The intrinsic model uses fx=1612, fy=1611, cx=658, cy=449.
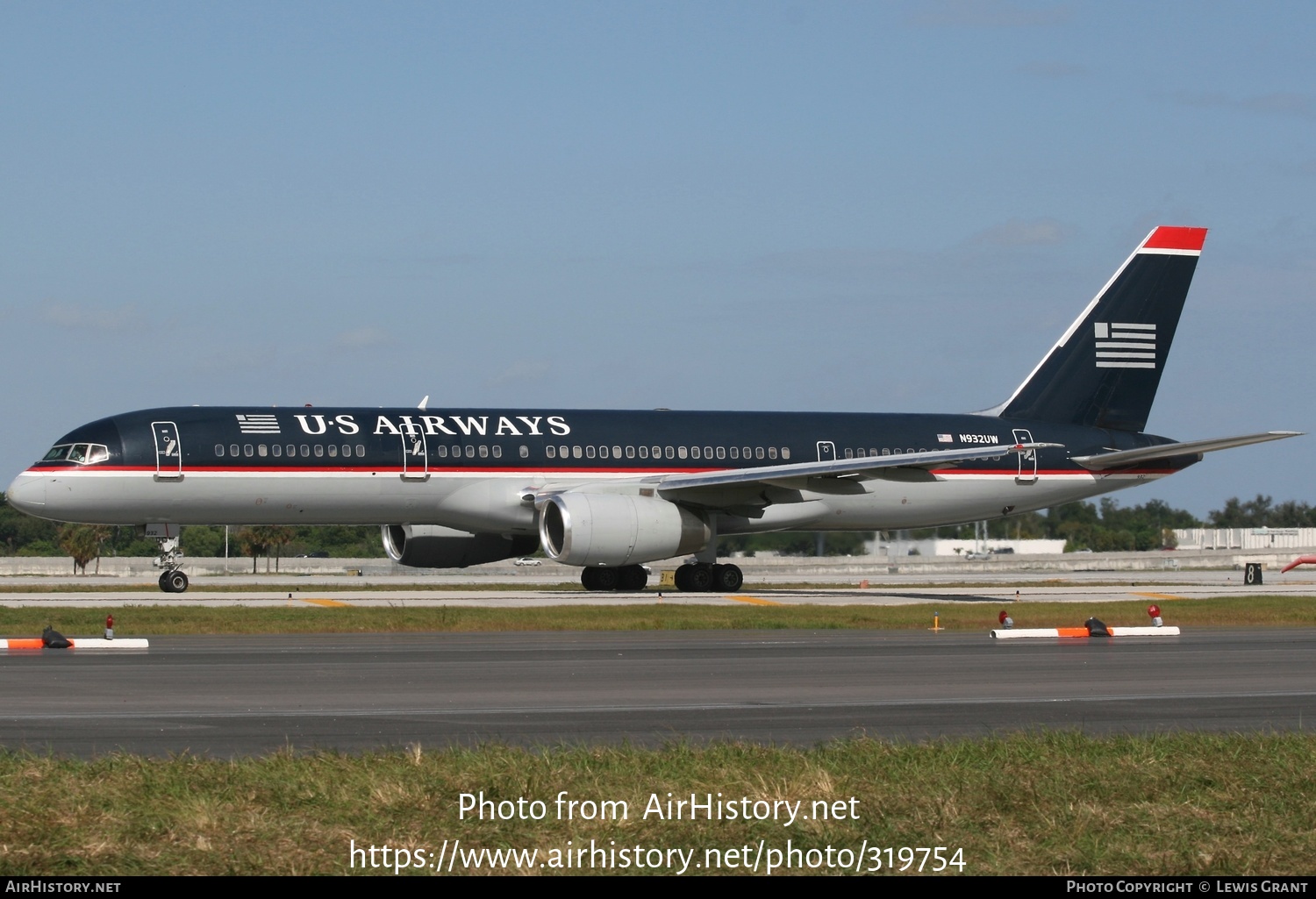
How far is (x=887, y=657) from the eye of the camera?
20.9m

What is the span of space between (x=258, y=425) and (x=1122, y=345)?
76.4 feet

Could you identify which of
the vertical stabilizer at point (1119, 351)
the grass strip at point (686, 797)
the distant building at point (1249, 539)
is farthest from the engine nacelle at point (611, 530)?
the distant building at point (1249, 539)

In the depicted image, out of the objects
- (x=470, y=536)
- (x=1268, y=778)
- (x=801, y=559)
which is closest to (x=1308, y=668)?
(x=1268, y=778)

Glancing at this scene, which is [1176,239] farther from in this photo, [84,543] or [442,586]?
[84,543]

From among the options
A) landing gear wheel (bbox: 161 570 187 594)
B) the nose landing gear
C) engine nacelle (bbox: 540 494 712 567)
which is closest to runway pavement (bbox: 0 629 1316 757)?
engine nacelle (bbox: 540 494 712 567)

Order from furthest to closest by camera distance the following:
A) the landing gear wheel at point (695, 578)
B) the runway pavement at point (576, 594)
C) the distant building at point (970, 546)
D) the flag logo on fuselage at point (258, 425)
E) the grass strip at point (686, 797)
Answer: the distant building at point (970, 546) < the landing gear wheel at point (695, 578) < the flag logo on fuselage at point (258, 425) < the runway pavement at point (576, 594) < the grass strip at point (686, 797)

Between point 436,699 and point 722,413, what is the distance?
2538 cm

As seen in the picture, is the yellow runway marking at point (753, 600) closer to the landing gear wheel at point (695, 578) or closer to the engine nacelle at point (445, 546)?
the landing gear wheel at point (695, 578)

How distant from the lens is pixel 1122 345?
4412cm

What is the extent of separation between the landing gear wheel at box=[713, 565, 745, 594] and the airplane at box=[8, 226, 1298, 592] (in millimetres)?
47

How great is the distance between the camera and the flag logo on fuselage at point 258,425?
35.5 metres

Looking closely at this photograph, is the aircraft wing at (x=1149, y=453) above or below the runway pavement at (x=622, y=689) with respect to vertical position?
above

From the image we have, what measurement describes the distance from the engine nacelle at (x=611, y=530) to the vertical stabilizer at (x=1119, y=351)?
12.5 metres
